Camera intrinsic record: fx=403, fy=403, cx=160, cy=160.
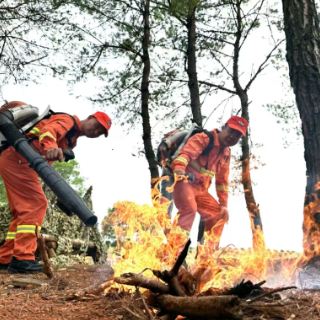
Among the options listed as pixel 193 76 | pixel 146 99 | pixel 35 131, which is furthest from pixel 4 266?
pixel 193 76

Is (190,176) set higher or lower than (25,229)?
higher

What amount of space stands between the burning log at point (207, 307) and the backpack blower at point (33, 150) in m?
1.56

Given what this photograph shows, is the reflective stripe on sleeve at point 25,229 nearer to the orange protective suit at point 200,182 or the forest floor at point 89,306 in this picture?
the forest floor at point 89,306

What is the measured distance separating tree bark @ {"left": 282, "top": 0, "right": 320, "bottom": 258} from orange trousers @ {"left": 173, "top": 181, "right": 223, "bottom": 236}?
5.61 ft

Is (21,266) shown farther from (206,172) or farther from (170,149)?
(206,172)

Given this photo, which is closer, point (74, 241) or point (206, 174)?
point (206, 174)

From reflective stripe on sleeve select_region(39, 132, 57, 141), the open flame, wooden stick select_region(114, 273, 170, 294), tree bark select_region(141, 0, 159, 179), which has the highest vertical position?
A: tree bark select_region(141, 0, 159, 179)

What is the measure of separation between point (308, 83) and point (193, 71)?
464 cm

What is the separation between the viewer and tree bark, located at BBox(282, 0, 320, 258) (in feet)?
18.1

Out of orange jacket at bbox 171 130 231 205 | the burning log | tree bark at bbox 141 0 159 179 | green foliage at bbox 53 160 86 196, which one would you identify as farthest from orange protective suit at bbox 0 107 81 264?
green foliage at bbox 53 160 86 196

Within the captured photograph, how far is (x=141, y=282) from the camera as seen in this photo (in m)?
2.95

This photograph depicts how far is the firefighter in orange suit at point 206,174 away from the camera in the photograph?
6.41 metres

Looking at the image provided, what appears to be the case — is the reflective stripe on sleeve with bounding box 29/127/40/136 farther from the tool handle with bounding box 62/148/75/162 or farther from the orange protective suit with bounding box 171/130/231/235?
the orange protective suit with bounding box 171/130/231/235

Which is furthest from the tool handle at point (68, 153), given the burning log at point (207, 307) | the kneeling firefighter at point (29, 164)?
the burning log at point (207, 307)
